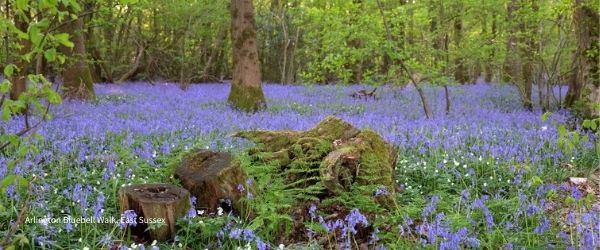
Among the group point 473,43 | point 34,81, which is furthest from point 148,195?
point 473,43

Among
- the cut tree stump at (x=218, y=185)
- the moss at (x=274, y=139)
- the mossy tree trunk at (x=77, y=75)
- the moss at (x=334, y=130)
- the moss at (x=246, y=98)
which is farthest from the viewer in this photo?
the mossy tree trunk at (x=77, y=75)

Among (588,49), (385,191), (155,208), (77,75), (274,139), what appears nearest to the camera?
(155,208)

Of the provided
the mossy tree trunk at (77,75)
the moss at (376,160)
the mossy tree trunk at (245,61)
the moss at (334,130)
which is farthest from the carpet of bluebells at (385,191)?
the mossy tree trunk at (77,75)

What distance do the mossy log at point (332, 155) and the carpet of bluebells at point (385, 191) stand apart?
1.02ft

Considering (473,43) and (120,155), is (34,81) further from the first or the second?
(473,43)

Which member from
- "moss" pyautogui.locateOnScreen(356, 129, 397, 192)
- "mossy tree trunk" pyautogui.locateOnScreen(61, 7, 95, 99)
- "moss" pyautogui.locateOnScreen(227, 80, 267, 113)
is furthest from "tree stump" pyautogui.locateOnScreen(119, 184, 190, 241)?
"mossy tree trunk" pyautogui.locateOnScreen(61, 7, 95, 99)

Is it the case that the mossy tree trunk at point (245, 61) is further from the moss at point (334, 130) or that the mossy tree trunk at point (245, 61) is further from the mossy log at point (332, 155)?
the moss at point (334, 130)

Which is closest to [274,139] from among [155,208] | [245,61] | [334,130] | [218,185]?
[334,130]

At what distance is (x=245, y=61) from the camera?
12.9 m

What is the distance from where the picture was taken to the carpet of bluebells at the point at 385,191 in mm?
3889

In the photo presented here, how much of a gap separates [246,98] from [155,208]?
8.94m

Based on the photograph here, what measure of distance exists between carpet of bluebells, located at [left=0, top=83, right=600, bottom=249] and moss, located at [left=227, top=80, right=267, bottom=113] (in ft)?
6.74

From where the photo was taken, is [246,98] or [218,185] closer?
[218,185]

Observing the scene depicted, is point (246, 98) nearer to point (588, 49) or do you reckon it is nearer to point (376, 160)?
point (588, 49)
